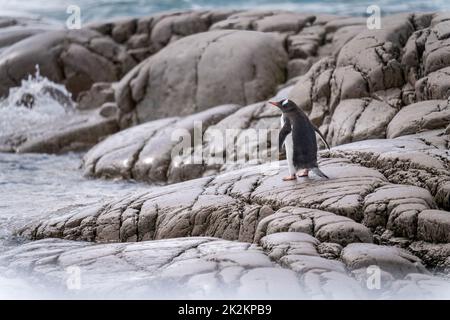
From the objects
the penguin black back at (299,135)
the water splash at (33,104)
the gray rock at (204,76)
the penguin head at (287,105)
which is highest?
the penguin head at (287,105)

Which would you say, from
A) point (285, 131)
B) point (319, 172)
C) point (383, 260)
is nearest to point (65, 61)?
point (285, 131)

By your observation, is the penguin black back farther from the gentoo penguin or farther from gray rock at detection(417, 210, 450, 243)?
gray rock at detection(417, 210, 450, 243)

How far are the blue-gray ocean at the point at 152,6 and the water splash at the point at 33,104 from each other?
4292 mm

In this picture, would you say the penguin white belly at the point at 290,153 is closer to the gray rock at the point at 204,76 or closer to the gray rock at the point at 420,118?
the gray rock at the point at 420,118

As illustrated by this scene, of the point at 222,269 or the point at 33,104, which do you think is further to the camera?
the point at 33,104

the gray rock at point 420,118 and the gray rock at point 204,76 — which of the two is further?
the gray rock at point 204,76

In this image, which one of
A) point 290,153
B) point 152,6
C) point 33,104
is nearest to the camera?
point 290,153

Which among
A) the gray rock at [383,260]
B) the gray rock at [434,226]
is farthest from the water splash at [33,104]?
the gray rock at [383,260]

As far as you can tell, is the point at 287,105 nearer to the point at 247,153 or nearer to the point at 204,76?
the point at 247,153

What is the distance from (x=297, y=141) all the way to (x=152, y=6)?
12752 millimetres

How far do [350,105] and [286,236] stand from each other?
12.4ft

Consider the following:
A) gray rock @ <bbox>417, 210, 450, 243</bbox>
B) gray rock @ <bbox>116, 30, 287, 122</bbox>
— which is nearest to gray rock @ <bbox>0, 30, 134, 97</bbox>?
gray rock @ <bbox>116, 30, 287, 122</bbox>

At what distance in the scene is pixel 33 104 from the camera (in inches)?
521

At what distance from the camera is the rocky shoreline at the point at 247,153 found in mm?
4777
